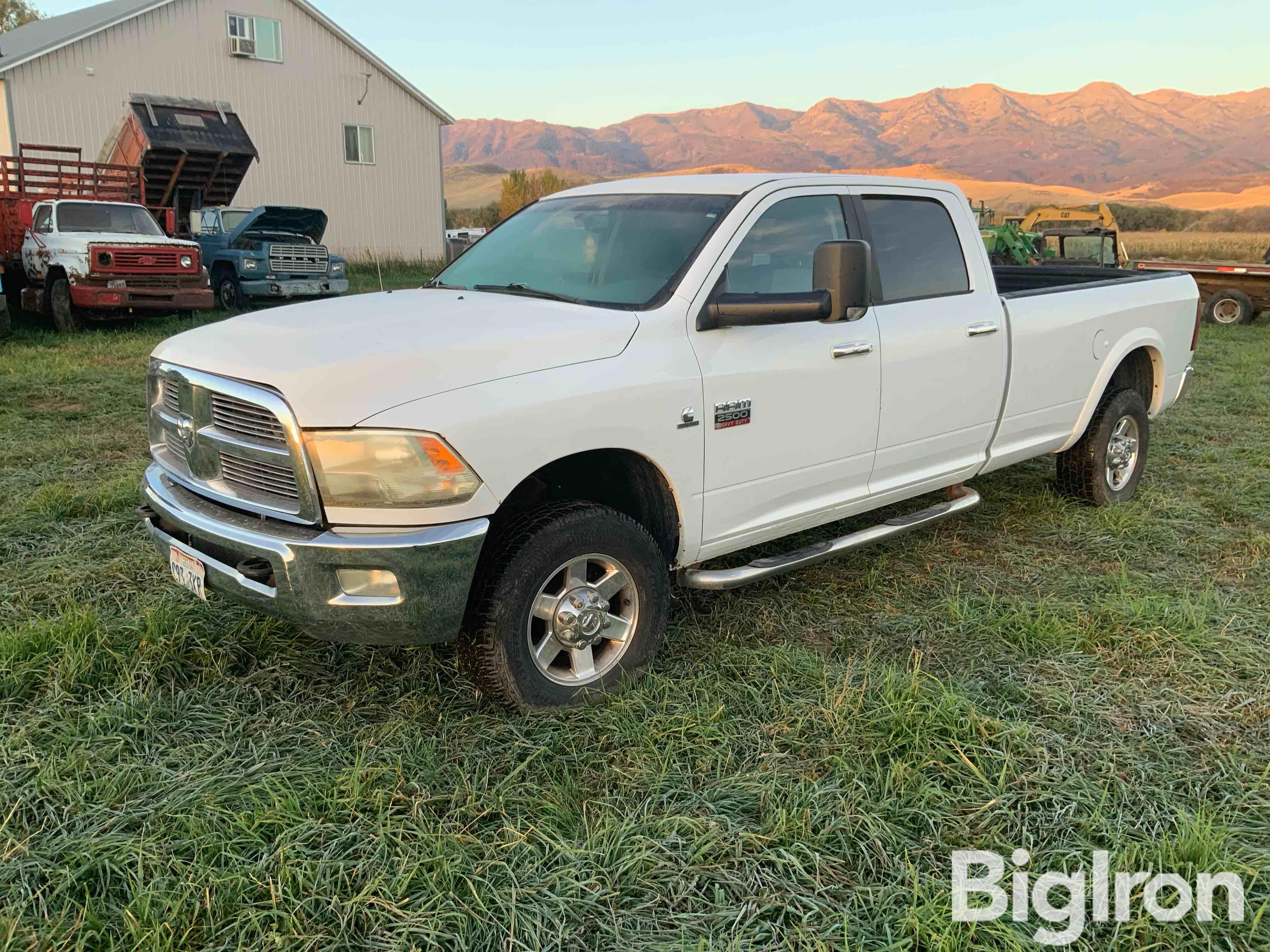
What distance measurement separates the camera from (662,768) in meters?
2.88

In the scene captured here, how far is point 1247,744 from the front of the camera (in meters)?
3.04

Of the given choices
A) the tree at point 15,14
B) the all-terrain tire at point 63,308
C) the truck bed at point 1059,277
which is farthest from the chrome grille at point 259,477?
the tree at point 15,14

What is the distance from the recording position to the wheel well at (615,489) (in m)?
3.26

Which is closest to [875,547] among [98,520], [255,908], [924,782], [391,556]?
[924,782]

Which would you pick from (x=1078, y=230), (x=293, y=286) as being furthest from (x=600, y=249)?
(x=1078, y=230)

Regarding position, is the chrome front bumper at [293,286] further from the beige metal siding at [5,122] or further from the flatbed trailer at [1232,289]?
the flatbed trailer at [1232,289]

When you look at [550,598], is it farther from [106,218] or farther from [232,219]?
[232,219]

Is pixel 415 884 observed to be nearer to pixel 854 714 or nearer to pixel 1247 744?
pixel 854 714

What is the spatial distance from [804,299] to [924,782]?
1.70 meters

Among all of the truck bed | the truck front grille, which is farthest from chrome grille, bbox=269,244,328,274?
the truck bed

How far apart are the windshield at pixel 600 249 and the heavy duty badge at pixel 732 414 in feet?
1.50

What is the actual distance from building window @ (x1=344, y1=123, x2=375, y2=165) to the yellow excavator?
1822 centimetres

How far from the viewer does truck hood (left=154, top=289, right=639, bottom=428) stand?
275 centimetres

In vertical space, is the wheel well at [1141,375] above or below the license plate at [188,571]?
above
